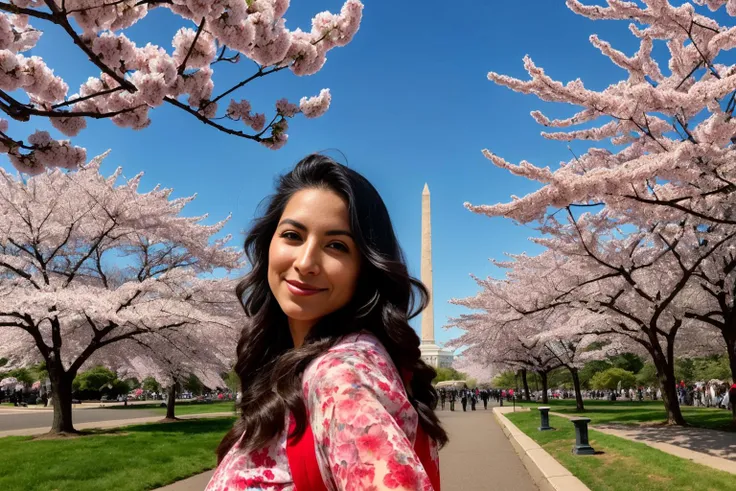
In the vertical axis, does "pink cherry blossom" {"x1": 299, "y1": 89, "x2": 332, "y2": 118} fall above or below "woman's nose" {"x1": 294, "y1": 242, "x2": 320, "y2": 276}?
above

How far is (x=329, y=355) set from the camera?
1119mm

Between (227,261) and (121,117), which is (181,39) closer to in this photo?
(121,117)

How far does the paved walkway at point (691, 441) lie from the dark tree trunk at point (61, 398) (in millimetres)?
15484

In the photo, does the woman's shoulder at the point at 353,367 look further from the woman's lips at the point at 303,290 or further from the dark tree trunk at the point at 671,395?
the dark tree trunk at the point at 671,395

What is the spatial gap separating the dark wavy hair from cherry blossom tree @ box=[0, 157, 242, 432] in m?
14.5

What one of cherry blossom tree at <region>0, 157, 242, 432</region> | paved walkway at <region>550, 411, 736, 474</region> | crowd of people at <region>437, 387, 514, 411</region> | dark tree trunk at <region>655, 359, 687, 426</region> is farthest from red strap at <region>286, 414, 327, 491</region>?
crowd of people at <region>437, 387, 514, 411</region>

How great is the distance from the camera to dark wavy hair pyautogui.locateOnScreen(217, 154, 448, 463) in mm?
1236

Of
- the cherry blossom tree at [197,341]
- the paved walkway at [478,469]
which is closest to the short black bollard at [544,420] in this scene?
the paved walkway at [478,469]

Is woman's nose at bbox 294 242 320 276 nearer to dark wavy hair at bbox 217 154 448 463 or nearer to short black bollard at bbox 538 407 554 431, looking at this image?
dark wavy hair at bbox 217 154 448 463

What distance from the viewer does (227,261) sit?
20438 mm

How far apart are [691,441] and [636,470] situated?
5.34 metres

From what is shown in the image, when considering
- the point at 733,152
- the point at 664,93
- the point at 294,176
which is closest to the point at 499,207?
the point at 664,93

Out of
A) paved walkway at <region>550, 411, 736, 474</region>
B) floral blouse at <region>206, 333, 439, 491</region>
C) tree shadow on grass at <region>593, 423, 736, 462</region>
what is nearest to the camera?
floral blouse at <region>206, 333, 439, 491</region>

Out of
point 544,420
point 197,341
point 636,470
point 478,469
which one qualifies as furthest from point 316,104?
point 197,341
